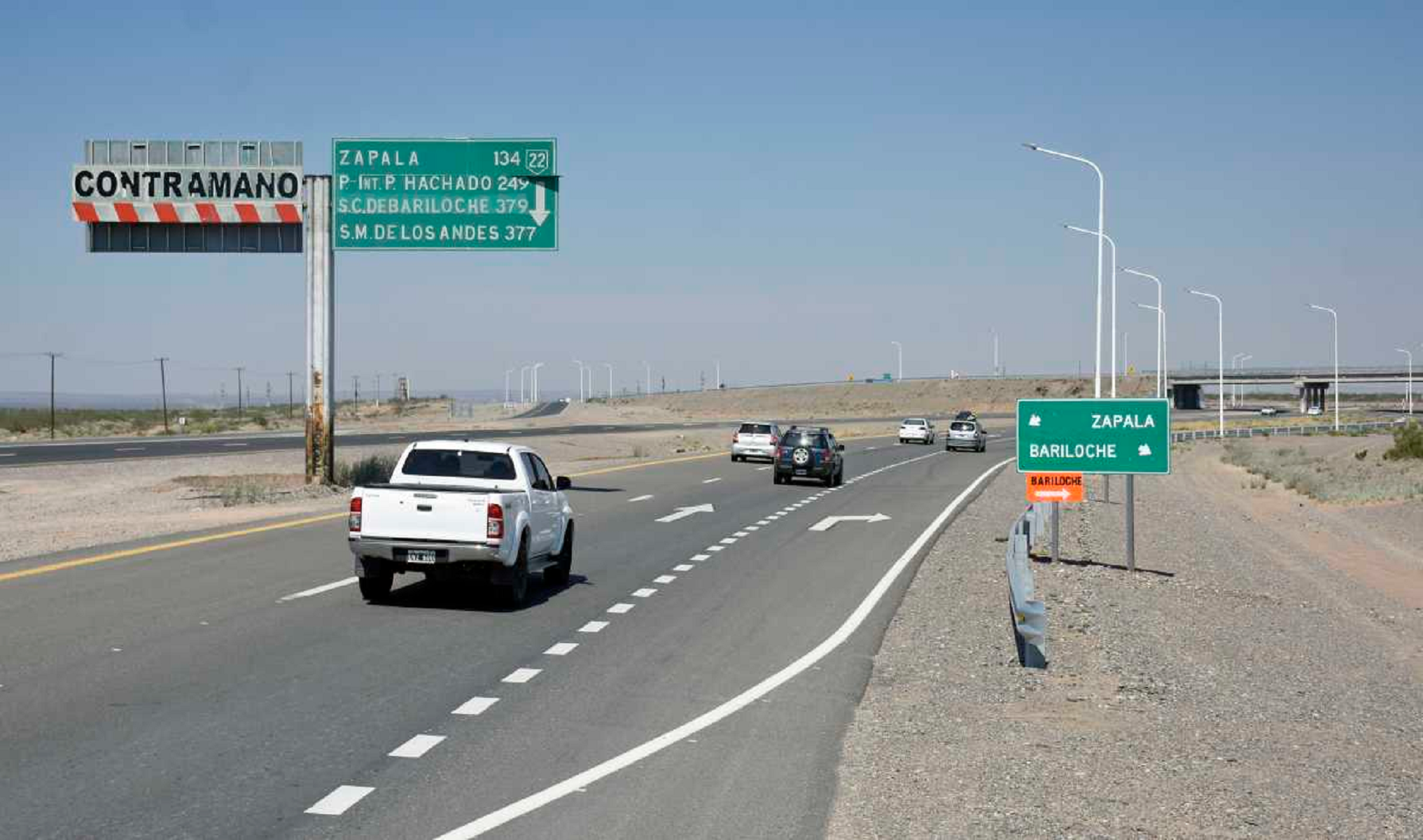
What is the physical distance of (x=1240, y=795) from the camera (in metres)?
8.27

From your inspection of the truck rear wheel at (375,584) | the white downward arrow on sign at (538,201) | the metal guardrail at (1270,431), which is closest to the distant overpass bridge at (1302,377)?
the metal guardrail at (1270,431)

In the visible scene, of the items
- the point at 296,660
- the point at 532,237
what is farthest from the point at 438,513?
the point at 532,237

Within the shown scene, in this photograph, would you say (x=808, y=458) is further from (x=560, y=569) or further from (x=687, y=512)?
(x=560, y=569)

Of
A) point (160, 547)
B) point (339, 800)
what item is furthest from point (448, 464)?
point (339, 800)

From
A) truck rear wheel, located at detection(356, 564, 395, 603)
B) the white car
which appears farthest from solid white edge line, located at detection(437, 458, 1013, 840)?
the white car

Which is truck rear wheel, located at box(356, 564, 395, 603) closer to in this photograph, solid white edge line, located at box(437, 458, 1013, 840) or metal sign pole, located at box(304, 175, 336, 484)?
solid white edge line, located at box(437, 458, 1013, 840)

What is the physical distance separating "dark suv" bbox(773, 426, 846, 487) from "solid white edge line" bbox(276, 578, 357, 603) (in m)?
23.8

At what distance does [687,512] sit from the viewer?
101 feet

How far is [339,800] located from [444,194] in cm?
2930

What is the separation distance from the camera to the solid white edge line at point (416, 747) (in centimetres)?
877

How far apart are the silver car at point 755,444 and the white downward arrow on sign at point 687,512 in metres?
22.1

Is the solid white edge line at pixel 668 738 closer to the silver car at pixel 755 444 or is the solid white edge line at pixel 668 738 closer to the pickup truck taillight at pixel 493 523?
the pickup truck taillight at pixel 493 523

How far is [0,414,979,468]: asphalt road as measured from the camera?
52.0 metres

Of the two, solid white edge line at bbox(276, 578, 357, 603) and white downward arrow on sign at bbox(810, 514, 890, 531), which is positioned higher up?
solid white edge line at bbox(276, 578, 357, 603)
